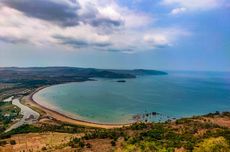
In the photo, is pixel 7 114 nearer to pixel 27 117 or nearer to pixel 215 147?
pixel 27 117

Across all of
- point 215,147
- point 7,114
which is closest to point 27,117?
point 7,114

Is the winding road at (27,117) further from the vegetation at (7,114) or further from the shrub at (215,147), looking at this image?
the shrub at (215,147)

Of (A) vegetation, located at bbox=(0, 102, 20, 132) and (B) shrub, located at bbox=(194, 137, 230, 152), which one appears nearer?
(B) shrub, located at bbox=(194, 137, 230, 152)

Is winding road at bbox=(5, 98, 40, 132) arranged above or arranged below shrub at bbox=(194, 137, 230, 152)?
below

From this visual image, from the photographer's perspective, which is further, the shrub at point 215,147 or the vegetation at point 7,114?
the vegetation at point 7,114

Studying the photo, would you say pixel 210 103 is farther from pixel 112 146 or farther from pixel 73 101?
pixel 112 146

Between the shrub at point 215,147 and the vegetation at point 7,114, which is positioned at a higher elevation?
the shrub at point 215,147

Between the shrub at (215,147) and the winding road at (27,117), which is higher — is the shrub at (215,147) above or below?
above

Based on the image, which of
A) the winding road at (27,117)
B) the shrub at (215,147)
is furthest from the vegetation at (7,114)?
the shrub at (215,147)

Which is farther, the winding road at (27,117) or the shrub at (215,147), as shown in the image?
the winding road at (27,117)

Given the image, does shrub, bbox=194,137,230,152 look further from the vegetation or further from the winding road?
the winding road

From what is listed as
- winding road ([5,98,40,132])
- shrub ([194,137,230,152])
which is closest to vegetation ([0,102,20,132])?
winding road ([5,98,40,132])

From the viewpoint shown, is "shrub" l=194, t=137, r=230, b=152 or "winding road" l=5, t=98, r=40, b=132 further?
"winding road" l=5, t=98, r=40, b=132
